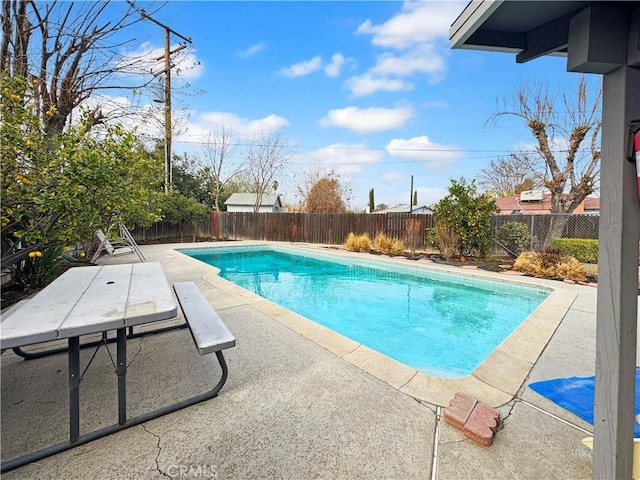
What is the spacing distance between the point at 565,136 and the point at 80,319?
12800mm

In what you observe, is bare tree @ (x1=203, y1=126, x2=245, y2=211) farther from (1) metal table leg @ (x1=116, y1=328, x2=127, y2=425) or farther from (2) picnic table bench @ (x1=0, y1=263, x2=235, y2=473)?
(1) metal table leg @ (x1=116, y1=328, x2=127, y2=425)

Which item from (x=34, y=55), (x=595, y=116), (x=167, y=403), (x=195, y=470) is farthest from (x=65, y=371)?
(x=595, y=116)

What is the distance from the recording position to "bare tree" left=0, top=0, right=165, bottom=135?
145 inches

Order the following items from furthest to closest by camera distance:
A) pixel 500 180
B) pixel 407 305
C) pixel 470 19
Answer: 1. pixel 500 180
2. pixel 407 305
3. pixel 470 19

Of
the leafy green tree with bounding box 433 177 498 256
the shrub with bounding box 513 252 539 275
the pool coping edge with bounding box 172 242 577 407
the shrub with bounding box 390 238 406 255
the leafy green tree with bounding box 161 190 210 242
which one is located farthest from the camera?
the leafy green tree with bounding box 161 190 210 242

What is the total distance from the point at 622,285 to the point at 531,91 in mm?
11614

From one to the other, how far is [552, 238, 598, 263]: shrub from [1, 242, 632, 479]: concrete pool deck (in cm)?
711

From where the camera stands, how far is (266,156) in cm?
1905

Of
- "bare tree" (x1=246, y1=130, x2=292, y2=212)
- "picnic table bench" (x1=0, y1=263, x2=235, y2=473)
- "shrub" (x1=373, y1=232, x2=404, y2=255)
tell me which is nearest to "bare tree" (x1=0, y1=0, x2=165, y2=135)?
"picnic table bench" (x1=0, y1=263, x2=235, y2=473)

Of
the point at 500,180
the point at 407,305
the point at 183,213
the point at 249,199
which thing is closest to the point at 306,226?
the point at 183,213

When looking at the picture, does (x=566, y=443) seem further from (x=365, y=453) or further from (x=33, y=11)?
(x=33, y=11)

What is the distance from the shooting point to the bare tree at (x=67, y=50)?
12.1ft

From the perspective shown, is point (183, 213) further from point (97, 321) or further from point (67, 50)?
point (97, 321)

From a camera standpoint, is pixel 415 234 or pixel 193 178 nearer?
pixel 415 234
